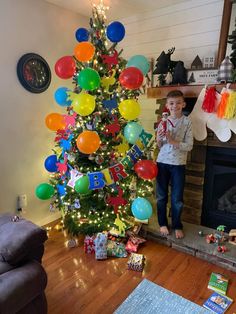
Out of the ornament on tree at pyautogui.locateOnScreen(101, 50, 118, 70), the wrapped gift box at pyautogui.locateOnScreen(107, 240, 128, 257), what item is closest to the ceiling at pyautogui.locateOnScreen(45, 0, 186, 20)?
the ornament on tree at pyautogui.locateOnScreen(101, 50, 118, 70)

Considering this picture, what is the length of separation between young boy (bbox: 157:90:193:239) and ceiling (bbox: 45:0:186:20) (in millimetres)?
1024

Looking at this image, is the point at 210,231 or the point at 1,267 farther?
the point at 210,231

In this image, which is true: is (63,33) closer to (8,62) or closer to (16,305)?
(8,62)

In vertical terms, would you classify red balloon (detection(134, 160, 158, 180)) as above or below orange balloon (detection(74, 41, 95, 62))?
below

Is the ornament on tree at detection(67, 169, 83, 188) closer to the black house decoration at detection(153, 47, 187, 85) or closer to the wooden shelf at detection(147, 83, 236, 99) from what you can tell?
the wooden shelf at detection(147, 83, 236, 99)

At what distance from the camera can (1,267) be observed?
51.2 inches

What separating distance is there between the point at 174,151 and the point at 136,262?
96cm

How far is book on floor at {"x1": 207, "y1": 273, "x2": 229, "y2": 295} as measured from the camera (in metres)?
1.71

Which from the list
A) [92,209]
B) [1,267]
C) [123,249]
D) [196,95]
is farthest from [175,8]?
[1,267]

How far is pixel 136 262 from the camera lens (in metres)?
1.94

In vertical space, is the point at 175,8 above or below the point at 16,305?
above

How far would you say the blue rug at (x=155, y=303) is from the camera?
61.1 inches

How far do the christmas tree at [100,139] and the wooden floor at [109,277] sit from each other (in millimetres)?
321

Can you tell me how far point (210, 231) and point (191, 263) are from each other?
43cm
